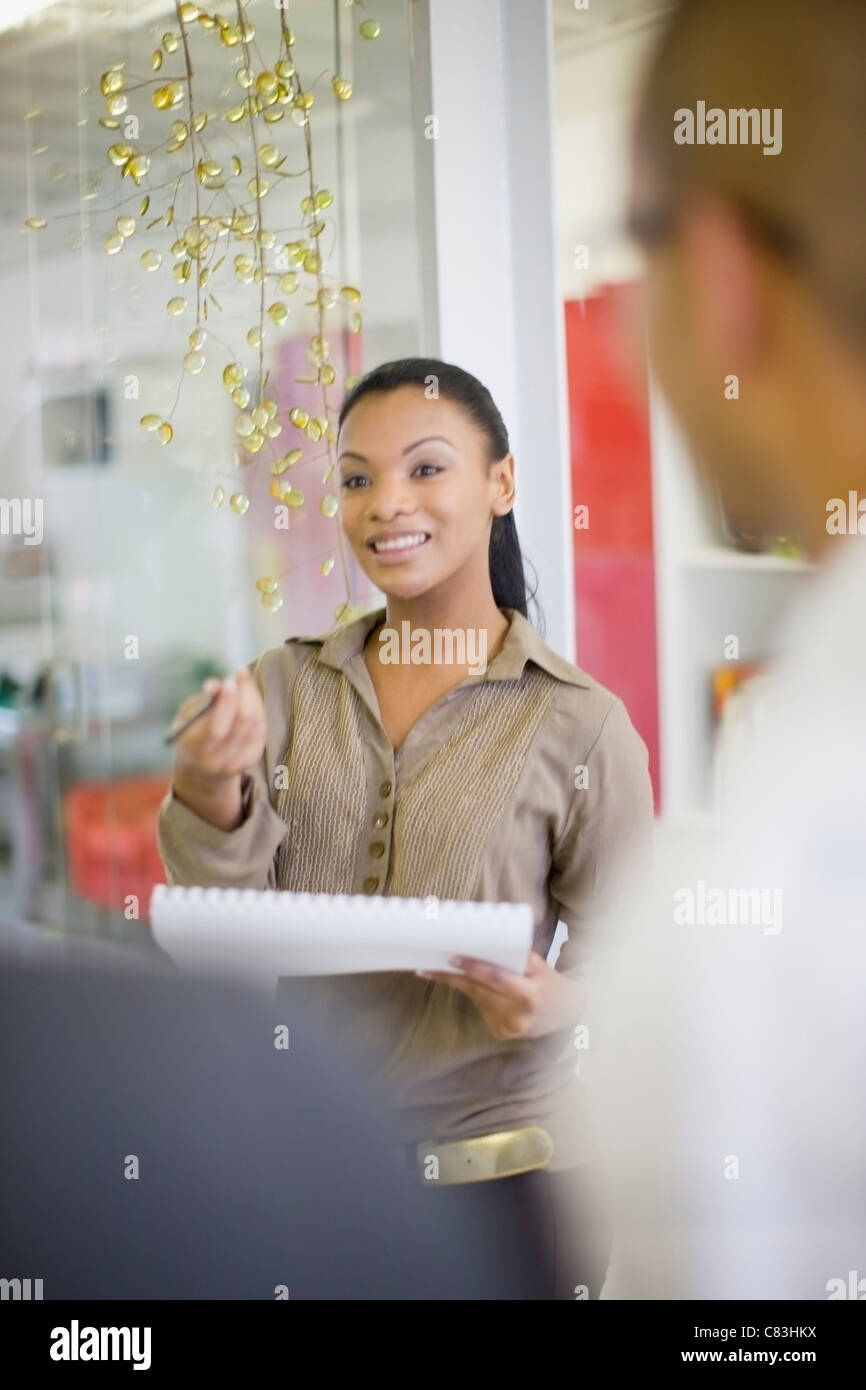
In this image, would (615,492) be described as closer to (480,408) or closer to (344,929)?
(480,408)

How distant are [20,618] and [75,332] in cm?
32

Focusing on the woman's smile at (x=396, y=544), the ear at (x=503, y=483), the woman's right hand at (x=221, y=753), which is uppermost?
the ear at (x=503, y=483)

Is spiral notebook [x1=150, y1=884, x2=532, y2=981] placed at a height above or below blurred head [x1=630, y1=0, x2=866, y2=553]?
below

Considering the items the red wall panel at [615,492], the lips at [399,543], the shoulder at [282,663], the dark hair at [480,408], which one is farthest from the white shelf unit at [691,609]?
the shoulder at [282,663]

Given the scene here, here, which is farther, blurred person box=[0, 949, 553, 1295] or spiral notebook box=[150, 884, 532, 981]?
blurred person box=[0, 949, 553, 1295]

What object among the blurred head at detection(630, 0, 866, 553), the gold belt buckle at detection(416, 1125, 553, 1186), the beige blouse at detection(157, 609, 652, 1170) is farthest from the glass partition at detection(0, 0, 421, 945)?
the gold belt buckle at detection(416, 1125, 553, 1186)

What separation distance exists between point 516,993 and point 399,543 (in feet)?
1.57

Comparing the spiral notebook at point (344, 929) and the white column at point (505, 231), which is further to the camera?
the white column at point (505, 231)

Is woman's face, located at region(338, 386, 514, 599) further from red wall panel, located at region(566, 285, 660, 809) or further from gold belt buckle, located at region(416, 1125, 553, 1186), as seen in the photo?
gold belt buckle, located at region(416, 1125, 553, 1186)

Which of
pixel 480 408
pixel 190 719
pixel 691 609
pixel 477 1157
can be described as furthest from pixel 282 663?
pixel 477 1157

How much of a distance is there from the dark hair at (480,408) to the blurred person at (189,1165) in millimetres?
520

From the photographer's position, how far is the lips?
1.54 meters

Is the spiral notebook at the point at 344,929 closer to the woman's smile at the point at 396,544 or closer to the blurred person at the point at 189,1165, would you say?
the blurred person at the point at 189,1165

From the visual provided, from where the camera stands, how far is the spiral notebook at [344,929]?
Result: 150cm
